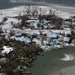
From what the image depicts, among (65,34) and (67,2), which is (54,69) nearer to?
(65,34)

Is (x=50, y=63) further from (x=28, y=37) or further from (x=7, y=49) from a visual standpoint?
(x=28, y=37)

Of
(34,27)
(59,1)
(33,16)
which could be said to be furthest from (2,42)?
(59,1)

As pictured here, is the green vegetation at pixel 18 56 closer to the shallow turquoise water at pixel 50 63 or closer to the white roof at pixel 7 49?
the white roof at pixel 7 49

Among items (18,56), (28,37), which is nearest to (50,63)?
(18,56)

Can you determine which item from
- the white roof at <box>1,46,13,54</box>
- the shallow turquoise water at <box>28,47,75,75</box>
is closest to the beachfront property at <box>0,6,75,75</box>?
the white roof at <box>1,46,13,54</box>

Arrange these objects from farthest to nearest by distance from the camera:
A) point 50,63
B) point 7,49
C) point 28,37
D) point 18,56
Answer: point 28,37, point 7,49, point 50,63, point 18,56

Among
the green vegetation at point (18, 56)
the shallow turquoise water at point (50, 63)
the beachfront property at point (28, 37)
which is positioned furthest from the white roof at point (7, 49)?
the shallow turquoise water at point (50, 63)

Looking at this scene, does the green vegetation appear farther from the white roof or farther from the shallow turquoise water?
the shallow turquoise water

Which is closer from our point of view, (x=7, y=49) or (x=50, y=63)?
(x=50, y=63)

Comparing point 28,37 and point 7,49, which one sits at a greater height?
point 7,49
